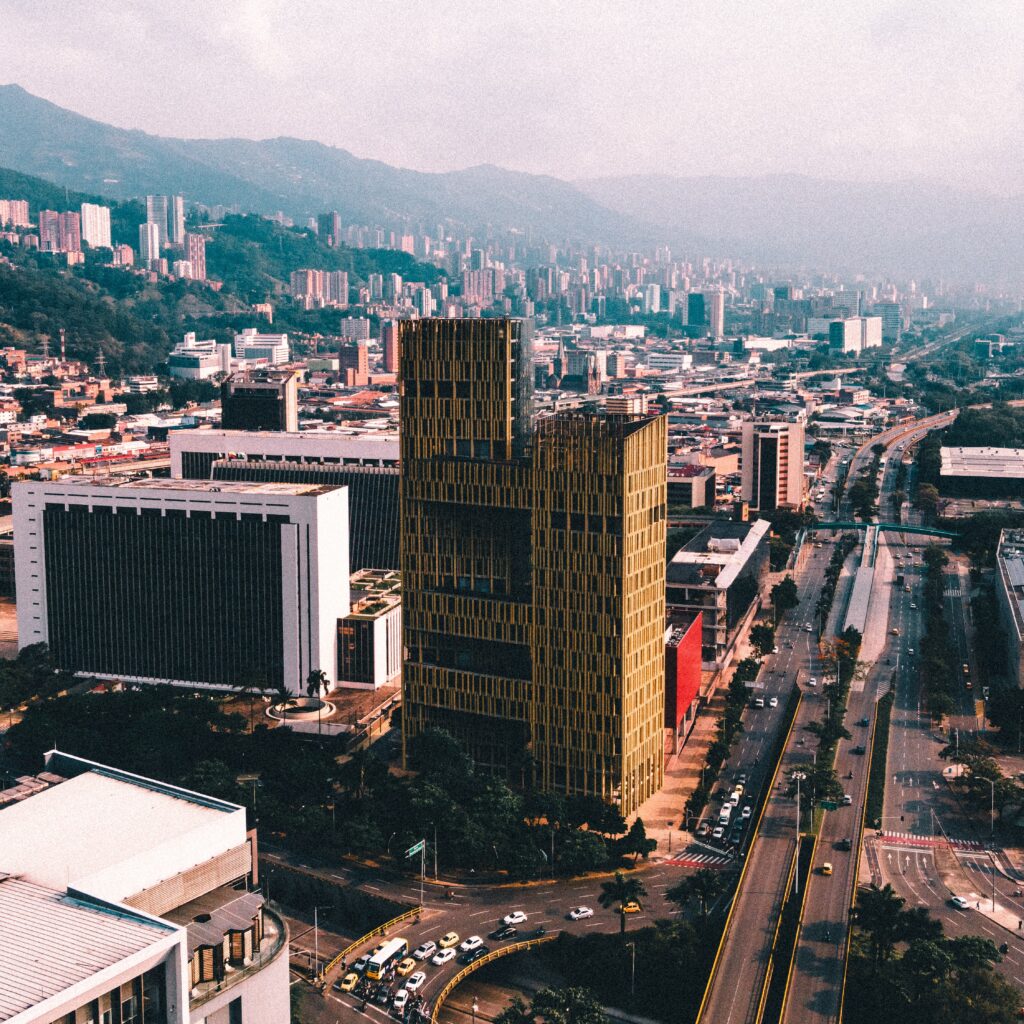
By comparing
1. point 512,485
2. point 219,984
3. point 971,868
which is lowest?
point 971,868

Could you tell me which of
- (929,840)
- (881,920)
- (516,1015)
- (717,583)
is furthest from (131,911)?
(717,583)

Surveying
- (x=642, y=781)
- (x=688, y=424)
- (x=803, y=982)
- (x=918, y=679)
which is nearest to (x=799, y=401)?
(x=688, y=424)

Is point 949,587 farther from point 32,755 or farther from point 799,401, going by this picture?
point 799,401

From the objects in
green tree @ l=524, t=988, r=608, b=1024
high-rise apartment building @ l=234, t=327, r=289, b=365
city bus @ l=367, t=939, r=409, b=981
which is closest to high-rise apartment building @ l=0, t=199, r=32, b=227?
high-rise apartment building @ l=234, t=327, r=289, b=365

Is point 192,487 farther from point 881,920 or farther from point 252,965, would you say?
point 881,920

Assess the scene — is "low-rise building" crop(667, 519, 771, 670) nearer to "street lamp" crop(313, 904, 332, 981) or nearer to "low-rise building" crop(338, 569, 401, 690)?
"low-rise building" crop(338, 569, 401, 690)

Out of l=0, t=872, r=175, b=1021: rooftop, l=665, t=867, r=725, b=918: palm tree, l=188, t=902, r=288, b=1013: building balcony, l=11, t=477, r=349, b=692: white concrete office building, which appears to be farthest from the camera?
l=11, t=477, r=349, b=692: white concrete office building
